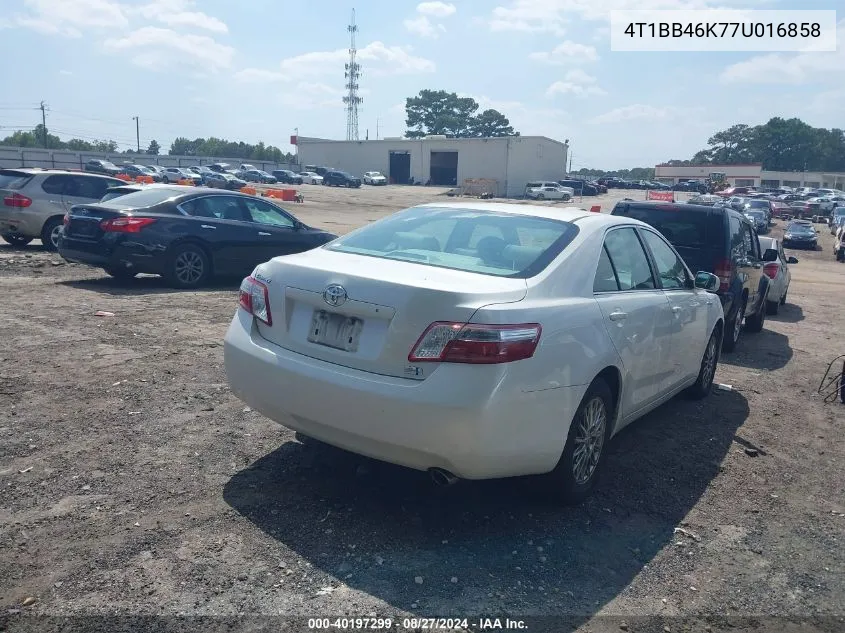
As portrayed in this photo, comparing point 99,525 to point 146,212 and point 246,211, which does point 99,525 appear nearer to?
point 146,212

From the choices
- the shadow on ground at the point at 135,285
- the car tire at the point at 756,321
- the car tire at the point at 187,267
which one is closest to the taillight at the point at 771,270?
the car tire at the point at 756,321

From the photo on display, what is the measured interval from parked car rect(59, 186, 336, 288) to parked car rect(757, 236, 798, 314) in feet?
25.3

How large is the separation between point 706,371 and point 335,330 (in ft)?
13.7

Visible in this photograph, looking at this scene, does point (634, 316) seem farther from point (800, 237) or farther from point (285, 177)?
point (285, 177)

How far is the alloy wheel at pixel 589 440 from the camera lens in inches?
161

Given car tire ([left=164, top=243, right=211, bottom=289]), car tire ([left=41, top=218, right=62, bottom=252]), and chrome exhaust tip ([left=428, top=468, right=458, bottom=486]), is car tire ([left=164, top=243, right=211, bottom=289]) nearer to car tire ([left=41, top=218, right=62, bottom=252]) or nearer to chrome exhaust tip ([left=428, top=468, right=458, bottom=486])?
car tire ([left=41, top=218, right=62, bottom=252])

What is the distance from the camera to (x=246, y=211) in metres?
11.5

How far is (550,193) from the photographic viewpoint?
65.1 meters

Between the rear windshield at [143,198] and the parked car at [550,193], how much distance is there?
56.0 meters

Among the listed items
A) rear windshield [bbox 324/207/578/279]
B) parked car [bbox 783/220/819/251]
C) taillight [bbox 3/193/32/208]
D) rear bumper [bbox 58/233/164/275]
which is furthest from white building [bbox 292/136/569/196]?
rear windshield [bbox 324/207/578/279]

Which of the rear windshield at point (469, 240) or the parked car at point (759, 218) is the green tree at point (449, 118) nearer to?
the parked car at point (759, 218)

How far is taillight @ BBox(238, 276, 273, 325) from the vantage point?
4.08 meters

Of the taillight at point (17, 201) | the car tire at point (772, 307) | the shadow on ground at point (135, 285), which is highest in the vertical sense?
the taillight at point (17, 201)

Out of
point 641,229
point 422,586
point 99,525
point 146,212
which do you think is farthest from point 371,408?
point 146,212
